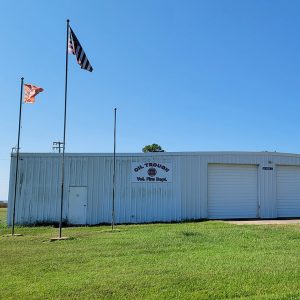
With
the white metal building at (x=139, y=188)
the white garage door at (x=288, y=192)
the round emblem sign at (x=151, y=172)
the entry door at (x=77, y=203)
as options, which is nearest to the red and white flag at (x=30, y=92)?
the white metal building at (x=139, y=188)

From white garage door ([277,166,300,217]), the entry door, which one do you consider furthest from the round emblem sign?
white garage door ([277,166,300,217])

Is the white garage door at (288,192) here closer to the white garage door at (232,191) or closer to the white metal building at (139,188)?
the white metal building at (139,188)

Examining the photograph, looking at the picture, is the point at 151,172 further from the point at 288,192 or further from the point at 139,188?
the point at 288,192

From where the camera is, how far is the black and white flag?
1594 cm

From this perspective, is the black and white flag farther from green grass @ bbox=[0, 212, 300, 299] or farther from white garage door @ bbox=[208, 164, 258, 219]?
white garage door @ bbox=[208, 164, 258, 219]

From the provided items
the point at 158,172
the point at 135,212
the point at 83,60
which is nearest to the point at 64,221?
the point at 135,212

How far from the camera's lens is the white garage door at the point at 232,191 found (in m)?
24.7

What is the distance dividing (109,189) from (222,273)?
15791 mm

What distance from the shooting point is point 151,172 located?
23922mm

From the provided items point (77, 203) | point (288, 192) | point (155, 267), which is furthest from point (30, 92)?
point (288, 192)

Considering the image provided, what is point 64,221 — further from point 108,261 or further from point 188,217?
point 108,261

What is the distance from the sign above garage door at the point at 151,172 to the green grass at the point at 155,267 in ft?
30.7

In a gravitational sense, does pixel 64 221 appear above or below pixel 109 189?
below

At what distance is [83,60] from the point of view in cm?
1612
